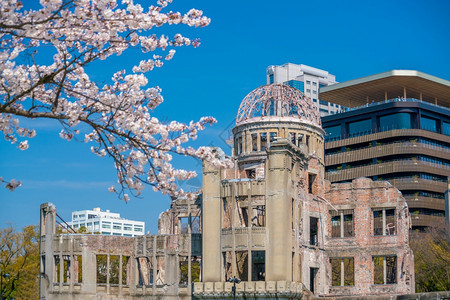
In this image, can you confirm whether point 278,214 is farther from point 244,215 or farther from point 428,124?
point 428,124

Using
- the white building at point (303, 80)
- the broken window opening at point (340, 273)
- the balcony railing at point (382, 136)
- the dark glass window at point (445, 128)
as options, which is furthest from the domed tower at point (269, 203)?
the white building at point (303, 80)

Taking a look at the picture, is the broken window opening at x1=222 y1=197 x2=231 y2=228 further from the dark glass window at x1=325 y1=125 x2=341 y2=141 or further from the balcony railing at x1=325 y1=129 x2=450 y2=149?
the dark glass window at x1=325 y1=125 x2=341 y2=141

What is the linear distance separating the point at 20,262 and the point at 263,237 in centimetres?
3614

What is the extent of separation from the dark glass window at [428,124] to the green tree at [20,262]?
59.3m

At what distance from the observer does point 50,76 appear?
19.3 meters

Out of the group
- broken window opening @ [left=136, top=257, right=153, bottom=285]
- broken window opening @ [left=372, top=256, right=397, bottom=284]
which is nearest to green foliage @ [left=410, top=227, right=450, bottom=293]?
broken window opening @ [left=372, top=256, right=397, bottom=284]

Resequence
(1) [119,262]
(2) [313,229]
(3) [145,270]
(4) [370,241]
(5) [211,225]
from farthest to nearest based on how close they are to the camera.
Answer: (3) [145,270]
(2) [313,229]
(4) [370,241]
(1) [119,262]
(5) [211,225]

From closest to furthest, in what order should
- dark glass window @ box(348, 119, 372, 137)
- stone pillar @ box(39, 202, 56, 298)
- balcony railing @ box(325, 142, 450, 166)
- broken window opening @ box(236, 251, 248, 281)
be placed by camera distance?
→ broken window opening @ box(236, 251, 248, 281) < stone pillar @ box(39, 202, 56, 298) < balcony railing @ box(325, 142, 450, 166) < dark glass window @ box(348, 119, 372, 137)

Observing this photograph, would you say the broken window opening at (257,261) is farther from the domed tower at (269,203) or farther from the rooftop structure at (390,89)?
the rooftop structure at (390,89)

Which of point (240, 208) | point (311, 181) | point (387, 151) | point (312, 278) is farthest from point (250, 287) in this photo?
point (387, 151)

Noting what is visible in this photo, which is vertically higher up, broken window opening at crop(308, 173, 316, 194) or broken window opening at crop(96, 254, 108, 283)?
broken window opening at crop(308, 173, 316, 194)

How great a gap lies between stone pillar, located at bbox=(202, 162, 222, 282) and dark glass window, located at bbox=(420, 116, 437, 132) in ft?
216

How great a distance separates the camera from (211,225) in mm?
57344

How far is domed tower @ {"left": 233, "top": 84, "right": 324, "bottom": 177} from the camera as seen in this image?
62344 mm
